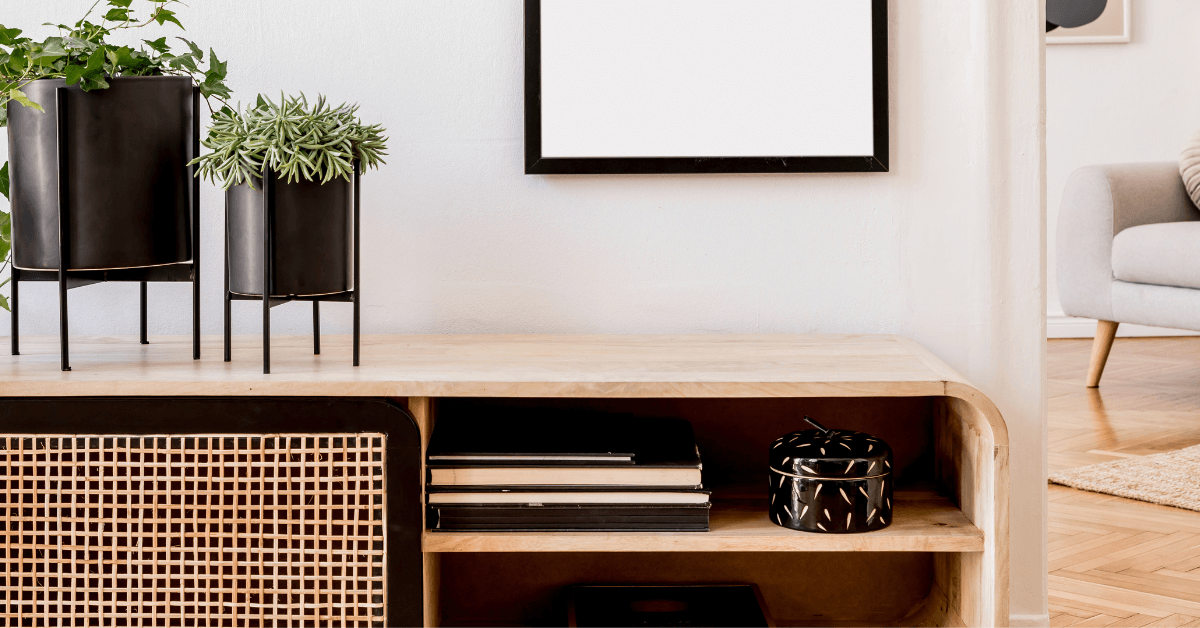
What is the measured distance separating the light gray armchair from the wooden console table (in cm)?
195

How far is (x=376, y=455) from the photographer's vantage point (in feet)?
3.81

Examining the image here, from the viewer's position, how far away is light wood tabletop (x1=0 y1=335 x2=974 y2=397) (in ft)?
3.65

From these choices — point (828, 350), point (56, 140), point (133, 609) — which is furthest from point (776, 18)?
point (133, 609)

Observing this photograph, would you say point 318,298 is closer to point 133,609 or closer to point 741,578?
point 133,609

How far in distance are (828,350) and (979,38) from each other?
51cm

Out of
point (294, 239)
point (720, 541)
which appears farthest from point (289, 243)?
point (720, 541)

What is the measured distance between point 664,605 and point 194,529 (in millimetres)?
703

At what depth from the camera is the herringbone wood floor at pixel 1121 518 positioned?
5.32ft

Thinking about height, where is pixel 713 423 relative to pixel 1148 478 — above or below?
above

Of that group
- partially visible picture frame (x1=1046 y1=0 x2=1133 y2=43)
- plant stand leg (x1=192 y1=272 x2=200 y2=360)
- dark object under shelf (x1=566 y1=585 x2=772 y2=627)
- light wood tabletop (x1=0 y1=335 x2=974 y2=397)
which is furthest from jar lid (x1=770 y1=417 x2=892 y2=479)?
partially visible picture frame (x1=1046 y1=0 x2=1133 y2=43)

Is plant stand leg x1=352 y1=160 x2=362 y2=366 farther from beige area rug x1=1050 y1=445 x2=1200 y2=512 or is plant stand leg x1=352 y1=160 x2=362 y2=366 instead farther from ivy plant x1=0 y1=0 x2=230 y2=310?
beige area rug x1=1050 y1=445 x2=1200 y2=512

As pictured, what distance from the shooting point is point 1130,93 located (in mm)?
4352

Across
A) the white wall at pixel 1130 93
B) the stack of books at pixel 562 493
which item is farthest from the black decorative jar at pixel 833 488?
the white wall at pixel 1130 93

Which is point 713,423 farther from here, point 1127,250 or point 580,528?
point 1127,250
